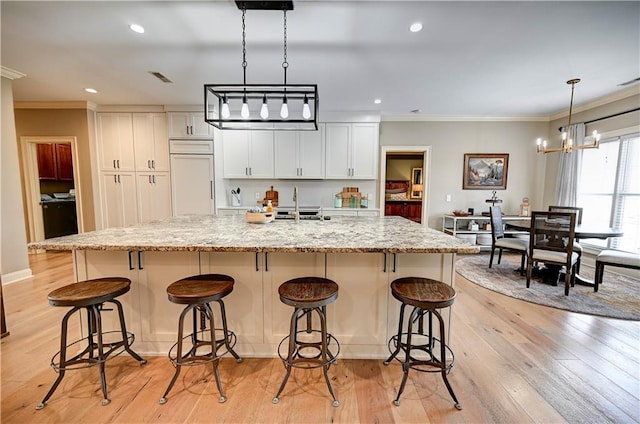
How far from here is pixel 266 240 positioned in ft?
5.98

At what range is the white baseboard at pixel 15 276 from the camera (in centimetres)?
343

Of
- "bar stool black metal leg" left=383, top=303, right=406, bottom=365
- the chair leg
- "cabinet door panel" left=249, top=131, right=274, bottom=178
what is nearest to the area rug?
the chair leg

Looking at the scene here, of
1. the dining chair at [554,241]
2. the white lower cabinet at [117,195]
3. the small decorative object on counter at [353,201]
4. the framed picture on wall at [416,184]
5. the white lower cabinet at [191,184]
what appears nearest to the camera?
the dining chair at [554,241]

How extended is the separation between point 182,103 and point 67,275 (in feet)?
10.1

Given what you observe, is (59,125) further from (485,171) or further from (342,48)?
(485,171)

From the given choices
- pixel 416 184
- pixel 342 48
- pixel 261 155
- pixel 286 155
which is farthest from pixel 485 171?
pixel 261 155

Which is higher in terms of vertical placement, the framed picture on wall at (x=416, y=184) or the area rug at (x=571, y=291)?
the framed picture on wall at (x=416, y=184)

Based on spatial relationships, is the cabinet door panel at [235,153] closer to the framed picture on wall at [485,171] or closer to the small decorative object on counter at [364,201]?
the small decorative object on counter at [364,201]

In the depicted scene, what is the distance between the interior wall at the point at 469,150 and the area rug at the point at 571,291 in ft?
5.09

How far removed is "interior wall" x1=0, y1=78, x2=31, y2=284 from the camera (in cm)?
334

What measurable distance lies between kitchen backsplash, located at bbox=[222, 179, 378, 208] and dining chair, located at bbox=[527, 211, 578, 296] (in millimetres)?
2537

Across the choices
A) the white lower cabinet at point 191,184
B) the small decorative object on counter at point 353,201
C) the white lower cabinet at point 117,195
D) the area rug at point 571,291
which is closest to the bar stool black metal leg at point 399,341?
the area rug at point 571,291

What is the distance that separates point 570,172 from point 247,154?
225 inches

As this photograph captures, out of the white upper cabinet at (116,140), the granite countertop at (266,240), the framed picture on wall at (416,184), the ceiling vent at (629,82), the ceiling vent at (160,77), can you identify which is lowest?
the granite countertop at (266,240)
